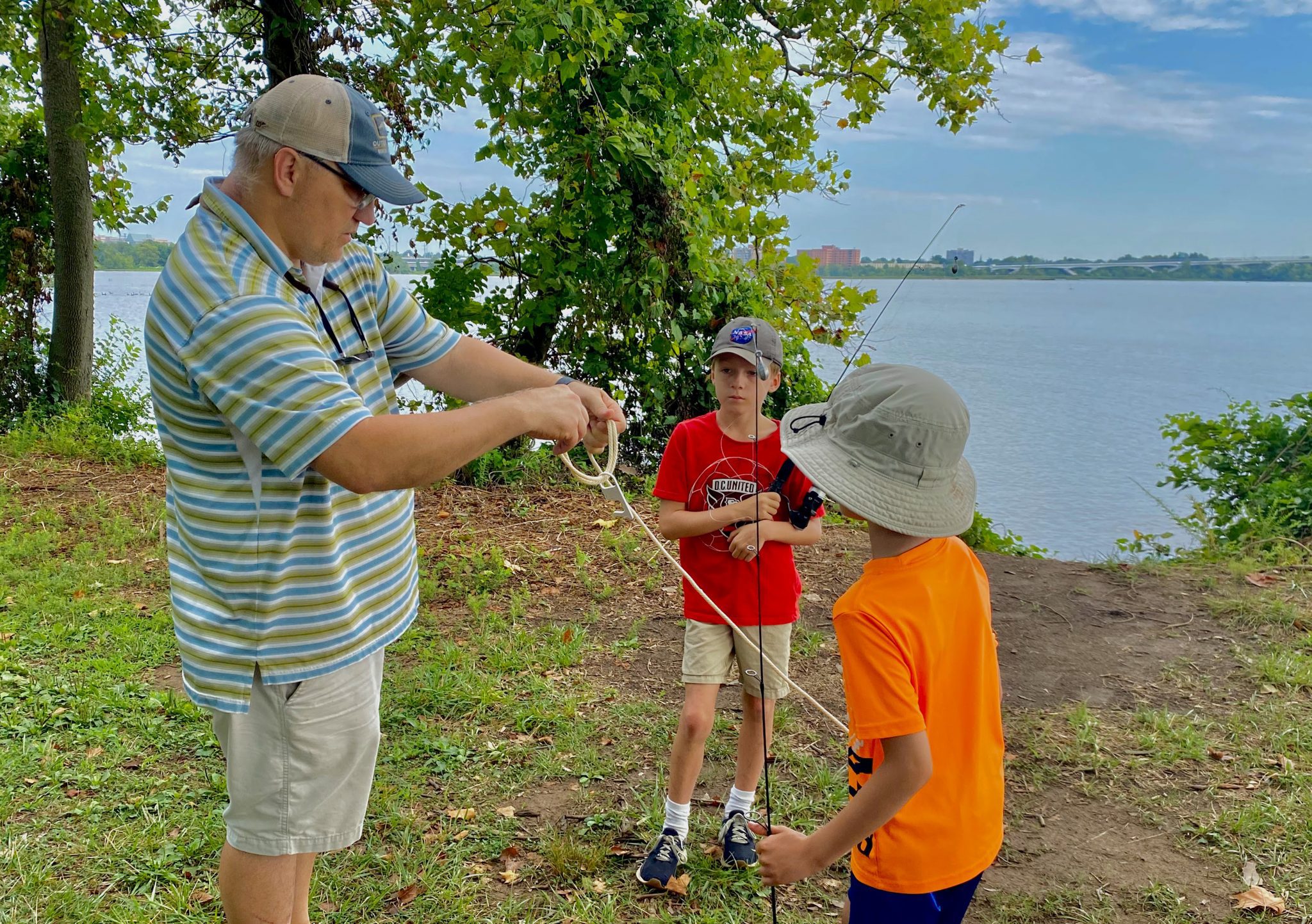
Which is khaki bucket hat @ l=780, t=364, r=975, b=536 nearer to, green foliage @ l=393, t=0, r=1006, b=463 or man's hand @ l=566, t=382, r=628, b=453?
man's hand @ l=566, t=382, r=628, b=453

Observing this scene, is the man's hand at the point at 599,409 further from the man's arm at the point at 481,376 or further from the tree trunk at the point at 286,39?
the tree trunk at the point at 286,39

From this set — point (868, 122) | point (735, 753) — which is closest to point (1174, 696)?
point (735, 753)

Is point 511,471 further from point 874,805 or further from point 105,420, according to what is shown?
point 874,805

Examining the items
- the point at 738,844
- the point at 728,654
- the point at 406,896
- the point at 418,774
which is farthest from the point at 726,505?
the point at 418,774

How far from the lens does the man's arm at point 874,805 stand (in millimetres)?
1694

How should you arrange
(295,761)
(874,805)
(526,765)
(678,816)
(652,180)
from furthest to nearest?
(652,180), (526,765), (678,816), (295,761), (874,805)

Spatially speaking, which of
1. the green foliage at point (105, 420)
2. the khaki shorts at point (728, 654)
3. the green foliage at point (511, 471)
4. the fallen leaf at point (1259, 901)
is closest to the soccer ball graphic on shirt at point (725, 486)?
the khaki shorts at point (728, 654)

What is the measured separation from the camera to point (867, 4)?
8375 millimetres

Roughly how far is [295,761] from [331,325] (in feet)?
3.18

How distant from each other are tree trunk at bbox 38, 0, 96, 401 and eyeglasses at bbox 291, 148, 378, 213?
8900 millimetres

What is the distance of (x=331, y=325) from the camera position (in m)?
2.11

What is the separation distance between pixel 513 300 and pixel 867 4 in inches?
167

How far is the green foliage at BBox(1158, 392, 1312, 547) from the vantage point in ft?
22.8

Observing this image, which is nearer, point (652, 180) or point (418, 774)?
point (418, 774)
